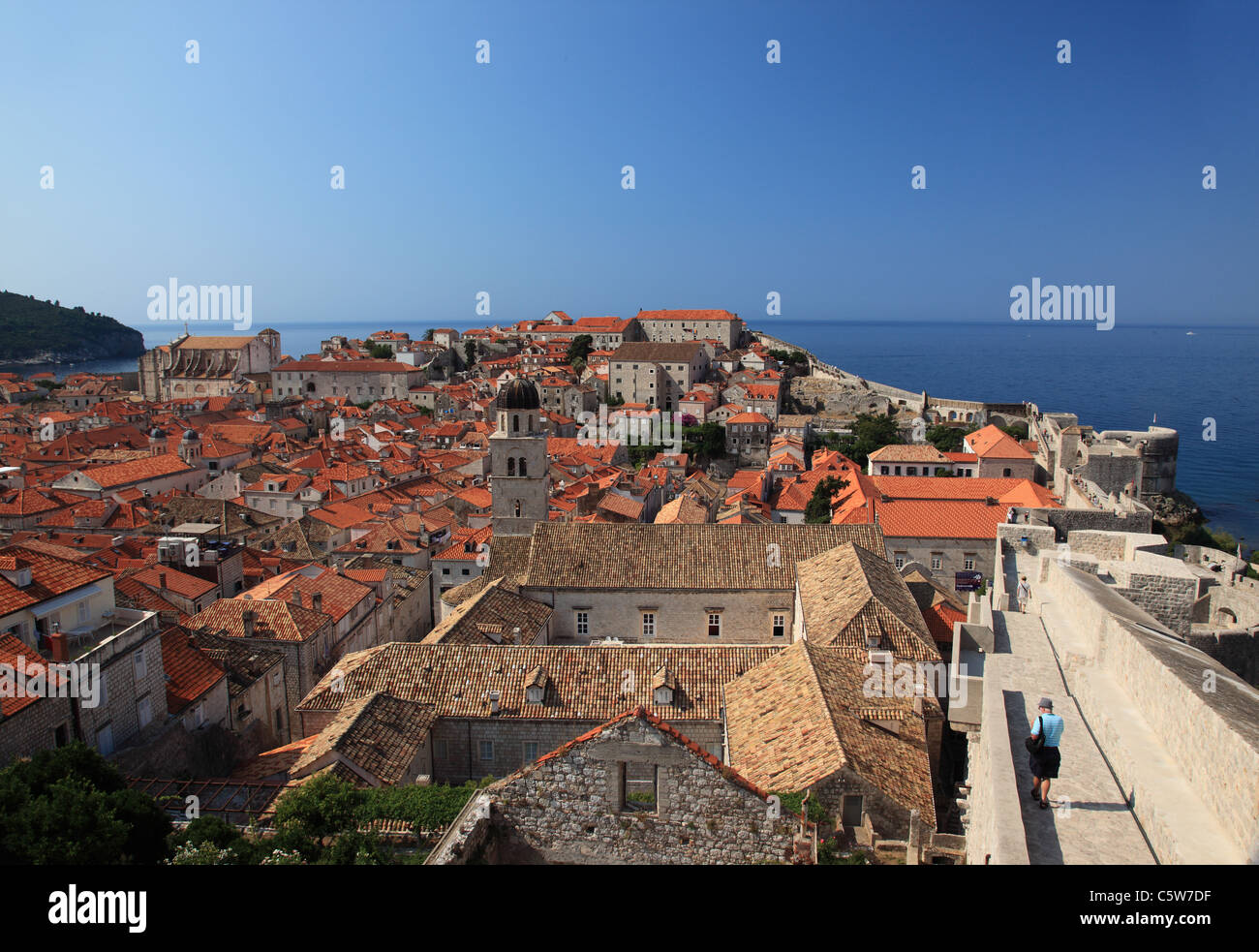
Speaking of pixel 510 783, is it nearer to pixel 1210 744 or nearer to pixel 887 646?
pixel 1210 744

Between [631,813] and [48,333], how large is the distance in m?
208

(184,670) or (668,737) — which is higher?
(668,737)

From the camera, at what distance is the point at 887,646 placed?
645 inches

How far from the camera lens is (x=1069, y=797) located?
762 cm

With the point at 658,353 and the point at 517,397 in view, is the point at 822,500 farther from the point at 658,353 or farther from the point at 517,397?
the point at 658,353

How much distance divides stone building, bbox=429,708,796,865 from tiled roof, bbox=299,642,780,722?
7575 mm

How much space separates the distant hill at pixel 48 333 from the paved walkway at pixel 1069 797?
193923 millimetres

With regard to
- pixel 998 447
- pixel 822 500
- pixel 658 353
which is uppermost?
pixel 658 353

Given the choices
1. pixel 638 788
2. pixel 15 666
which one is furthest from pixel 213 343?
pixel 638 788

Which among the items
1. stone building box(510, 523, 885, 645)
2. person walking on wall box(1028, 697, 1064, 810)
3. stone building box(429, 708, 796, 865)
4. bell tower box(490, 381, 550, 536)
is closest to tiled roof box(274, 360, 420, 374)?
bell tower box(490, 381, 550, 536)

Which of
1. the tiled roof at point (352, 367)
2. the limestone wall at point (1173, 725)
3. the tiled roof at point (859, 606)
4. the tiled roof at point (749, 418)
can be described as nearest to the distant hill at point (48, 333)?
the tiled roof at point (352, 367)

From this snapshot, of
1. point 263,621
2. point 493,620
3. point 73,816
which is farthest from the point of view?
point 263,621
